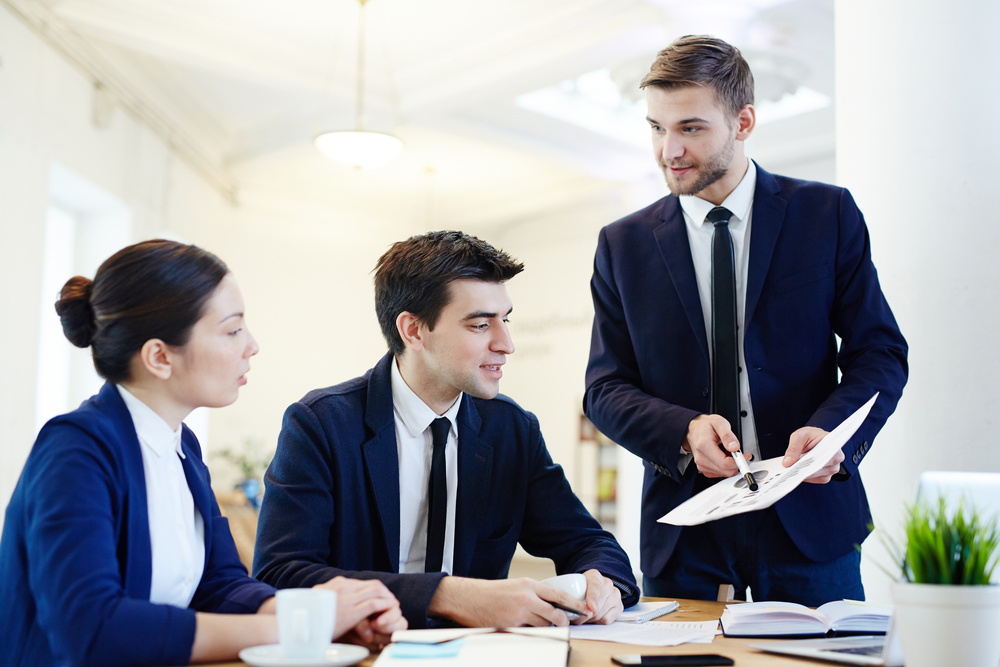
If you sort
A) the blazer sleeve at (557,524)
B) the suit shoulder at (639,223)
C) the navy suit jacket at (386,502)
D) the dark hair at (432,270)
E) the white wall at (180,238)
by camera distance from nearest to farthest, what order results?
the navy suit jacket at (386,502), the blazer sleeve at (557,524), the dark hair at (432,270), the suit shoulder at (639,223), the white wall at (180,238)

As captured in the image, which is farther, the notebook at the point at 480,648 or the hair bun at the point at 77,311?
the hair bun at the point at 77,311

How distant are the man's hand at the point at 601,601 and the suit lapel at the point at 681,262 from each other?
1.89 ft

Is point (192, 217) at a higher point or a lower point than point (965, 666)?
higher

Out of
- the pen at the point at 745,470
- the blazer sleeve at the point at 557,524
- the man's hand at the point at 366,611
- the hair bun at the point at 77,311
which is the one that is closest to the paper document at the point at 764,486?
the pen at the point at 745,470

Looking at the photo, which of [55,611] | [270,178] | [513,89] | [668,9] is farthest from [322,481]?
[270,178]

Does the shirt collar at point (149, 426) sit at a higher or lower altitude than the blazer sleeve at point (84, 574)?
higher

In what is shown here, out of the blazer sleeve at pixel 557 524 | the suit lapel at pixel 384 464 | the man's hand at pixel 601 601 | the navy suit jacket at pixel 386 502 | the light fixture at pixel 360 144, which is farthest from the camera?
the light fixture at pixel 360 144

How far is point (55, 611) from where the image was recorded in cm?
108

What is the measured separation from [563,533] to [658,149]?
85 cm

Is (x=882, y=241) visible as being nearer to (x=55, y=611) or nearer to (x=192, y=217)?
(x=55, y=611)

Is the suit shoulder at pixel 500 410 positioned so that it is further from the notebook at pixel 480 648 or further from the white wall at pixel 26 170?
the white wall at pixel 26 170

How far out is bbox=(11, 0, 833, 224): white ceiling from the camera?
5500 mm

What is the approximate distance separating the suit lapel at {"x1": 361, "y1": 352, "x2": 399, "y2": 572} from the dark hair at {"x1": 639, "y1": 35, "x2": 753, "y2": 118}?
0.88 m

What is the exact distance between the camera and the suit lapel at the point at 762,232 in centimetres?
184
